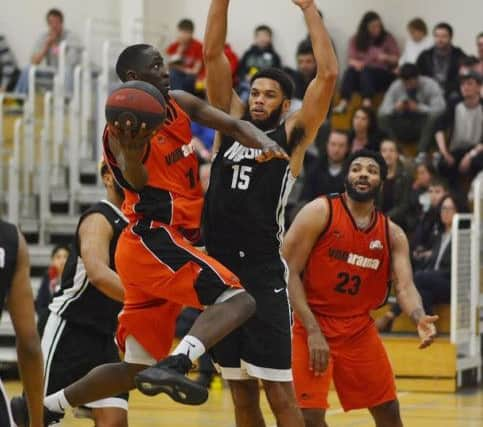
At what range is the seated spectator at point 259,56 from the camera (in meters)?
17.1

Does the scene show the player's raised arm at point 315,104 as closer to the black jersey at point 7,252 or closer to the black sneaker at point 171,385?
the black sneaker at point 171,385

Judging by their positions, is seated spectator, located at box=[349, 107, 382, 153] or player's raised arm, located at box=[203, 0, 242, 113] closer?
player's raised arm, located at box=[203, 0, 242, 113]

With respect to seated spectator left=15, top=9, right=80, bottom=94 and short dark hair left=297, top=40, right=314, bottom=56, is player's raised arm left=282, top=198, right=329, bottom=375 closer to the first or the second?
short dark hair left=297, top=40, right=314, bottom=56

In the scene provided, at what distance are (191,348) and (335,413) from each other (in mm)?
5574

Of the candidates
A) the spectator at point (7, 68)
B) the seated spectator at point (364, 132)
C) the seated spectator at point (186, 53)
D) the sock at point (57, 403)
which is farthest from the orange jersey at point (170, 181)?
the spectator at point (7, 68)

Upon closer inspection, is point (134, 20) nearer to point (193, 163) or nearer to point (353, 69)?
point (353, 69)

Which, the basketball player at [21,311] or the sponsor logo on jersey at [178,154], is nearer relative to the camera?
the basketball player at [21,311]

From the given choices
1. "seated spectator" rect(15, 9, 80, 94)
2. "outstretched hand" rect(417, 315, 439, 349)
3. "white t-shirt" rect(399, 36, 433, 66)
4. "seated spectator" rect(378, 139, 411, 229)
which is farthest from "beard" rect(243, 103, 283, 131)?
"seated spectator" rect(15, 9, 80, 94)

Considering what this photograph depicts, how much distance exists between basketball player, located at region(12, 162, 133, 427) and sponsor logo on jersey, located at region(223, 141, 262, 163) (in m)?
0.62

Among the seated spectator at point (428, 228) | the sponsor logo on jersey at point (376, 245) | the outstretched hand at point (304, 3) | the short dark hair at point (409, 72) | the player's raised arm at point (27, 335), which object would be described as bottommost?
the seated spectator at point (428, 228)

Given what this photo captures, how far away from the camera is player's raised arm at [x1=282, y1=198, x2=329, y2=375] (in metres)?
7.42

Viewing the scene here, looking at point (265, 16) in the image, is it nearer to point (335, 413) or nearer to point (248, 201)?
point (335, 413)

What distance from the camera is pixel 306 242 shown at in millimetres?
7734

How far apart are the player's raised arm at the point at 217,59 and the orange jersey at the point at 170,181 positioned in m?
0.67
